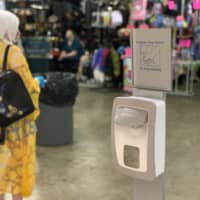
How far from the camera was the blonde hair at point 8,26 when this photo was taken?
2543 mm

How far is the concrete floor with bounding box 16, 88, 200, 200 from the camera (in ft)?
11.4

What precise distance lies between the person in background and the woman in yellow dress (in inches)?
250

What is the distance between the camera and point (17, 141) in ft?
8.68

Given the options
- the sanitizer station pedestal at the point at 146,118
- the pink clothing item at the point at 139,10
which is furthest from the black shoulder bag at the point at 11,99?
the pink clothing item at the point at 139,10

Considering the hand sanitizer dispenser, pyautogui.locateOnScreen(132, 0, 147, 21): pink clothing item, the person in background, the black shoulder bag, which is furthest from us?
the person in background

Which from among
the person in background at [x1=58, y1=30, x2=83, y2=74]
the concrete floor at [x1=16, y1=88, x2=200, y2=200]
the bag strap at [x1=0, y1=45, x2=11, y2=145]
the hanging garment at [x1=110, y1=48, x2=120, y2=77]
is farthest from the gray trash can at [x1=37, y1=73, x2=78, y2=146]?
the person in background at [x1=58, y1=30, x2=83, y2=74]

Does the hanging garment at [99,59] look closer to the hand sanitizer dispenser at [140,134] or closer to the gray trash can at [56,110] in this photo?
the gray trash can at [56,110]

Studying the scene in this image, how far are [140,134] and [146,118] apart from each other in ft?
0.33

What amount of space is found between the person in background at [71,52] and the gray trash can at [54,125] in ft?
14.6

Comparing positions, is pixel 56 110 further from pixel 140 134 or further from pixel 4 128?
pixel 140 134

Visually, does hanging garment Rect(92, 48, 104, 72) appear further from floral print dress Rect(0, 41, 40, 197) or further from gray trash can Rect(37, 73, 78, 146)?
floral print dress Rect(0, 41, 40, 197)

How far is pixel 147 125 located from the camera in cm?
228

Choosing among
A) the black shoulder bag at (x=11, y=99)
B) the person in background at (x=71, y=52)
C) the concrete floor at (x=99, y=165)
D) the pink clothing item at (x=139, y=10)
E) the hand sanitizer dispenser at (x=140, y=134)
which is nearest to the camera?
the hand sanitizer dispenser at (x=140, y=134)

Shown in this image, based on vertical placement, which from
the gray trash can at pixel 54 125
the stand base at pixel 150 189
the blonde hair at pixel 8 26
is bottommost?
the gray trash can at pixel 54 125
